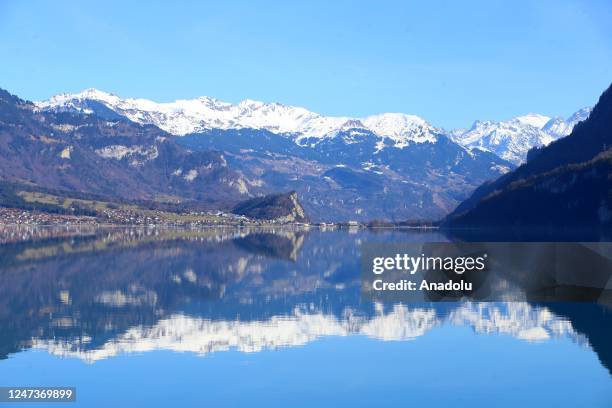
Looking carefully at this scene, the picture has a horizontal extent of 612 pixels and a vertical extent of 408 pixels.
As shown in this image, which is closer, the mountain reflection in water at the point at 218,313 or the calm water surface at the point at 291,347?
the calm water surface at the point at 291,347

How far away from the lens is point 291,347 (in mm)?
59094

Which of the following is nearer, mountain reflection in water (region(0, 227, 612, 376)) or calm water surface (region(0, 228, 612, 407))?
calm water surface (region(0, 228, 612, 407))

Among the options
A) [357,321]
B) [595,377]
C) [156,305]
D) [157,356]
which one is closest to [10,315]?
[156,305]

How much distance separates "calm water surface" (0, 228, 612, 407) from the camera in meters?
46.7

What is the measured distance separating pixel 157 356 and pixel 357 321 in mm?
20915

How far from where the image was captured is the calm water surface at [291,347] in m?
46.7

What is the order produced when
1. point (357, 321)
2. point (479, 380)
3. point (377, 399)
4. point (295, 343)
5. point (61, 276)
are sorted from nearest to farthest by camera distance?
point (377, 399)
point (479, 380)
point (295, 343)
point (357, 321)
point (61, 276)

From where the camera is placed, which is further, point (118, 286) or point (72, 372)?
point (118, 286)

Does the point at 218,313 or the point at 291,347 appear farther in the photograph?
the point at 218,313

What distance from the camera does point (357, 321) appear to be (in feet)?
233

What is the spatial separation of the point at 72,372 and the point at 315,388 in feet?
47.6

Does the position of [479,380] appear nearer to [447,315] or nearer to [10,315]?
[447,315]

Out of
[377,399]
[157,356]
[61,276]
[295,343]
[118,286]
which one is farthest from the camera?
[61,276]

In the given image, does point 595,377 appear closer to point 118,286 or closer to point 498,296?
point 498,296
